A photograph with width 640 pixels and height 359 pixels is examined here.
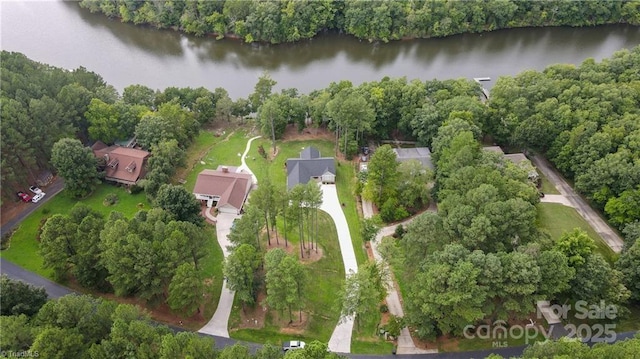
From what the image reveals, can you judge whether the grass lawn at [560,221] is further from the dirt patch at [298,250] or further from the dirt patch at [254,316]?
the dirt patch at [254,316]

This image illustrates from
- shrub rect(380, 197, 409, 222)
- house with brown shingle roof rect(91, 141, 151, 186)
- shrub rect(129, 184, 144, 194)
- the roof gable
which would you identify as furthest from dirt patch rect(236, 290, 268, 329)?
the roof gable

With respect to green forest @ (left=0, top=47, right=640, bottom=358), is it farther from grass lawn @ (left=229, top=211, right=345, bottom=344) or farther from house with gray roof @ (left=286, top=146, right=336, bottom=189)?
house with gray roof @ (left=286, top=146, right=336, bottom=189)

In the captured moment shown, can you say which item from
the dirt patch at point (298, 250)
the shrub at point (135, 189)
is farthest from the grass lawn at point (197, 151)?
the dirt patch at point (298, 250)

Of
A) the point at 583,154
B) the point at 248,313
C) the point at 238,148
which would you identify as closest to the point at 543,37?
the point at 583,154

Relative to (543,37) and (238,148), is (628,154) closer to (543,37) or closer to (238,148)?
(238,148)

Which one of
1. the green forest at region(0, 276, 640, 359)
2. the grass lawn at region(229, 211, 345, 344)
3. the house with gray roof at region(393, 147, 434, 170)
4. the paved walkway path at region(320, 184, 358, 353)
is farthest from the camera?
the house with gray roof at region(393, 147, 434, 170)
